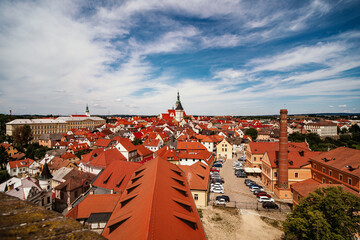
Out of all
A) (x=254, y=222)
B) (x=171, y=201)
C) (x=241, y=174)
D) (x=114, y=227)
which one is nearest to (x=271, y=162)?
(x=241, y=174)

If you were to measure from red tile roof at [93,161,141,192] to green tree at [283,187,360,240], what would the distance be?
65.3ft

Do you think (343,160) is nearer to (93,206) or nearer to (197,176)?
(197,176)

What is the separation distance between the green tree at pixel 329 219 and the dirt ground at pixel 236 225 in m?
4.91

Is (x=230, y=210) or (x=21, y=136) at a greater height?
(x=21, y=136)

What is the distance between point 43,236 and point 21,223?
43 cm

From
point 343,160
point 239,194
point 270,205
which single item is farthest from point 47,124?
point 343,160

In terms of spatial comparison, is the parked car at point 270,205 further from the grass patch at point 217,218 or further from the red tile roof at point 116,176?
the red tile roof at point 116,176

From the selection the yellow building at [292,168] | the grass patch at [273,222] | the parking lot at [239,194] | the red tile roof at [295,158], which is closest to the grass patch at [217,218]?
the parking lot at [239,194]

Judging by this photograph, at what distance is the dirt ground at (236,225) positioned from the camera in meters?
19.5

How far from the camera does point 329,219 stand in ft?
50.0

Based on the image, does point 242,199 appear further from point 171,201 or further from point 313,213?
point 171,201

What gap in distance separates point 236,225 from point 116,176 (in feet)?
57.5

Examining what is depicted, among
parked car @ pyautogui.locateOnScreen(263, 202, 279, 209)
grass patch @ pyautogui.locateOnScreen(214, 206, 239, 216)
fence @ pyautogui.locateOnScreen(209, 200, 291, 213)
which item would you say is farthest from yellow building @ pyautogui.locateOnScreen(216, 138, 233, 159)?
grass patch @ pyautogui.locateOnScreen(214, 206, 239, 216)

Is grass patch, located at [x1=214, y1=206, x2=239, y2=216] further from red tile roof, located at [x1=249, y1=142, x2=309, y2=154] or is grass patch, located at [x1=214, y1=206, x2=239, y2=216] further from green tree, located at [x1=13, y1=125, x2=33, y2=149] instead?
green tree, located at [x1=13, y1=125, x2=33, y2=149]
